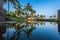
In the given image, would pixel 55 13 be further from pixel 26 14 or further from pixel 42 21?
pixel 26 14

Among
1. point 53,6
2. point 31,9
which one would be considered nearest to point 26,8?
point 31,9

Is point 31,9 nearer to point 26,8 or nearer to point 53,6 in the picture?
point 26,8

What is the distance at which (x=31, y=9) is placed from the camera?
4.15m

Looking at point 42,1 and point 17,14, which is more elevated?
point 42,1

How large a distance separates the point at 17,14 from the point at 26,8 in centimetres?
31

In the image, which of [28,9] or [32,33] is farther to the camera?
[28,9]

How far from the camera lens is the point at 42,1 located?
4.02 meters

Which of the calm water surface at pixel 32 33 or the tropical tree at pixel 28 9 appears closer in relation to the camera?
the calm water surface at pixel 32 33

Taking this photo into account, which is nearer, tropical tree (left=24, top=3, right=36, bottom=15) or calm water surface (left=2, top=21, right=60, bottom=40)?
calm water surface (left=2, top=21, right=60, bottom=40)

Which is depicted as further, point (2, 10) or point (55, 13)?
point (2, 10)

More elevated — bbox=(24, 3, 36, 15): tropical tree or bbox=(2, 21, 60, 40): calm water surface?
bbox=(24, 3, 36, 15): tropical tree

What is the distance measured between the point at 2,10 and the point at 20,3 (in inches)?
23.2

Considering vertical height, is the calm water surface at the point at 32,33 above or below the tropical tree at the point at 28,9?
below

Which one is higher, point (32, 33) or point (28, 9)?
point (28, 9)
